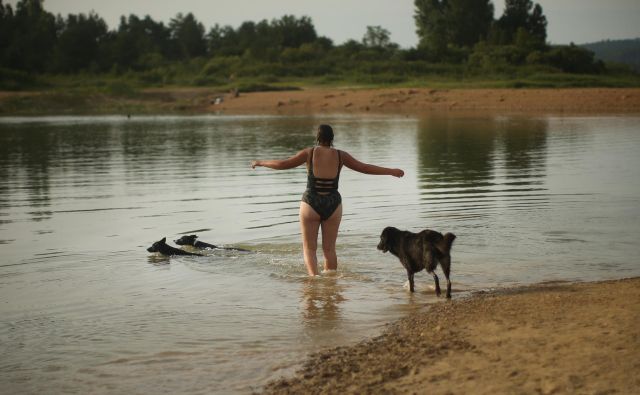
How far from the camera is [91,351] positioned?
272 inches

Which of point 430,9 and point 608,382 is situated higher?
point 430,9

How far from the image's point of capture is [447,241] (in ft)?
25.3

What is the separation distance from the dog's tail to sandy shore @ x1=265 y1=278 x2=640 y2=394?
2.10ft

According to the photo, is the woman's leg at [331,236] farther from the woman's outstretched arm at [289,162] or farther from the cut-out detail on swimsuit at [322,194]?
the woman's outstretched arm at [289,162]

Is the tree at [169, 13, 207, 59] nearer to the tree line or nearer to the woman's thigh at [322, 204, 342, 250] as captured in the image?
the tree line

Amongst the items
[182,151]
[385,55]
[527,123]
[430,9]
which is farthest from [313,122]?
[430,9]

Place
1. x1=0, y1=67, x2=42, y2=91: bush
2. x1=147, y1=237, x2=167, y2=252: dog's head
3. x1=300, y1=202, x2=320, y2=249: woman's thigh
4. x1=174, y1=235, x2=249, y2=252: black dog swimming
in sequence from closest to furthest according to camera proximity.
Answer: x1=300, y1=202, x2=320, y2=249: woman's thigh < x1=147, y1=237, x2=167, y2=252: dog's head < x1=174, y1=235, x2=249, y2=252: black dog swimming < x1=0, y1=67, x2=42, y2=91: bush

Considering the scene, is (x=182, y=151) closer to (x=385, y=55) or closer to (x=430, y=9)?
(x=385, y=55)

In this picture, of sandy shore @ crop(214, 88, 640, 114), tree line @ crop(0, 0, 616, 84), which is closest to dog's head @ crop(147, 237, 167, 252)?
sandy shore @ crop(214, 88, 640, 114)

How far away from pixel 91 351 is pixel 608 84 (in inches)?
→ 1796

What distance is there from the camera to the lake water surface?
22.4 ft

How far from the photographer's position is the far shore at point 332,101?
143 ft

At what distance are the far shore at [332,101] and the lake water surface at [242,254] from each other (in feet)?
60.9

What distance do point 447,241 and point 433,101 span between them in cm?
4036
